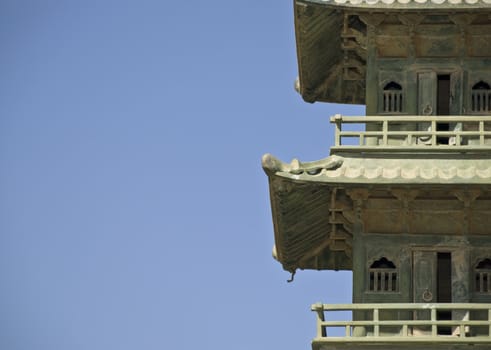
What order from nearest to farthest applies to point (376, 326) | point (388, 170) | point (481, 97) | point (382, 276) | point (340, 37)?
point (376, 326) < point (388, 170) < point (382, 276) < point (481, 97) < point (340, 37)

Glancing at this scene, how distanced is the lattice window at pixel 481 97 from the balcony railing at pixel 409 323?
5.25 metres

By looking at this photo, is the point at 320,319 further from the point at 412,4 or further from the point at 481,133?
the point at 412,4

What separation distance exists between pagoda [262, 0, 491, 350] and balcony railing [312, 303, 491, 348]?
30 mm

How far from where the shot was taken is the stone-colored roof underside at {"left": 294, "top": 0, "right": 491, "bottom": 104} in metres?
47.9

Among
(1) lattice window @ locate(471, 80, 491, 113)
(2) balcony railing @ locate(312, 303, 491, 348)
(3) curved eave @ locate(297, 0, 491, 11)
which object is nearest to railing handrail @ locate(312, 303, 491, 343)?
(2) balcony railing @ locate(312, 303, 491, 348)

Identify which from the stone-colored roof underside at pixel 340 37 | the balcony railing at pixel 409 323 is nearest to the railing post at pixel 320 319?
the balcony railing at pixel 409 323

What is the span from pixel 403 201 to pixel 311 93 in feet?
25.1

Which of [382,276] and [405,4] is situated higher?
[405,4]

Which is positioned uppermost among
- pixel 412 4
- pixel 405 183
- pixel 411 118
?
pixel 412 4

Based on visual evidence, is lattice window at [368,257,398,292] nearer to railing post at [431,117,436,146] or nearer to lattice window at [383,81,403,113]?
railing post at [431,117,436,146]

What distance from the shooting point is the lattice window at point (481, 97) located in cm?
4859

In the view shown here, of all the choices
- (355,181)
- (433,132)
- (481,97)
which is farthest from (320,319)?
(481,97)

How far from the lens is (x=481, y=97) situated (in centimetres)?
4872

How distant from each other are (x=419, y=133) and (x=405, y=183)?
1.60 meters
